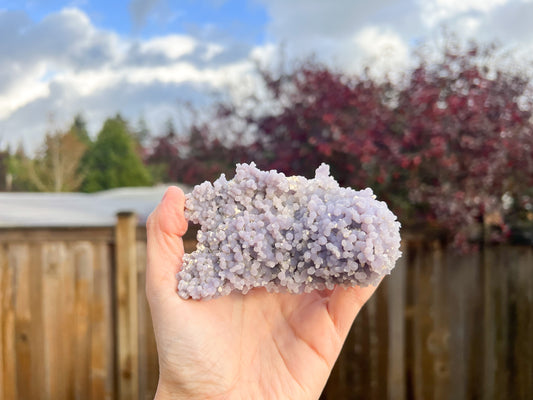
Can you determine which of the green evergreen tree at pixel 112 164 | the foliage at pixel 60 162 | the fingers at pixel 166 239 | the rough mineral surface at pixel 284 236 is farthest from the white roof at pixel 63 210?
the green evergreen tree at pixel 112 164

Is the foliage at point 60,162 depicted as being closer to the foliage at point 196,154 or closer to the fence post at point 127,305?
the foliage at point 196,154

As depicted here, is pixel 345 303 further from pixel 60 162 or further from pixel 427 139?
pixel 60 162

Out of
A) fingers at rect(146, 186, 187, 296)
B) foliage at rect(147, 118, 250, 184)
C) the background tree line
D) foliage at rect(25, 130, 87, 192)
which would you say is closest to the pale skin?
fingers at rect(146, 186, 187, 296)

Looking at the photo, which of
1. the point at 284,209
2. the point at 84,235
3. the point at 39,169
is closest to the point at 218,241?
the point at 284,209

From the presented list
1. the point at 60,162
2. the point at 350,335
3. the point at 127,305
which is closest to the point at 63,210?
the point at 127,305

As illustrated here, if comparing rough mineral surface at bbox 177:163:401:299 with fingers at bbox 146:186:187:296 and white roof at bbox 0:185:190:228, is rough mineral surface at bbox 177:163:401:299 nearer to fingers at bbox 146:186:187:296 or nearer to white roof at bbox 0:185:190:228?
fingers at bbox 146:186:187:296

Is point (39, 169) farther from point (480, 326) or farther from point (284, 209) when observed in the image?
point (284, 209)
